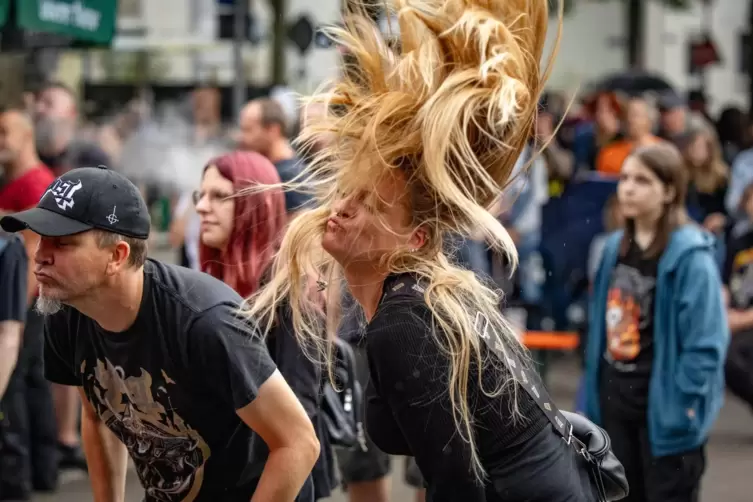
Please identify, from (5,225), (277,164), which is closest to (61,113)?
(277,164)

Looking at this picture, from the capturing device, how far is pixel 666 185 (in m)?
6.21

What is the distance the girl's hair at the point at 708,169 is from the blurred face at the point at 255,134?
5.70m

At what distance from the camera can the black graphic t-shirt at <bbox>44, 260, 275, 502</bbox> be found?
351 cm

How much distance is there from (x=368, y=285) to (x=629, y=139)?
9667 mm

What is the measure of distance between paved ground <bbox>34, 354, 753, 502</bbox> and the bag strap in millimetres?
4683

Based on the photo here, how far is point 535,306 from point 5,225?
9224mm

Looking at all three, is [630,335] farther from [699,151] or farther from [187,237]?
[699,151]

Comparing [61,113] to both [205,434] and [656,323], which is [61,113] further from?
[205,434]

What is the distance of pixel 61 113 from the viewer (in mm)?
9422

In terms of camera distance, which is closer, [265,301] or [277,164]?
[265,301]

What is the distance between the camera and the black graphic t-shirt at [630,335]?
598 centimetres

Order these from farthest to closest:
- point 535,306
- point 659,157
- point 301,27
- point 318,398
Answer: point 301,27 → point 535,306 → point 659,157 → point 318,398

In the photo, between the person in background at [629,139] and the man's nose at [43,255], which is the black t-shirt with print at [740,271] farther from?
the man's nose at [43,255]

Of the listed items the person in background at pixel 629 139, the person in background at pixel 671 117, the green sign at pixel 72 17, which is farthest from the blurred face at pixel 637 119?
the green sign at pixel 72 17
